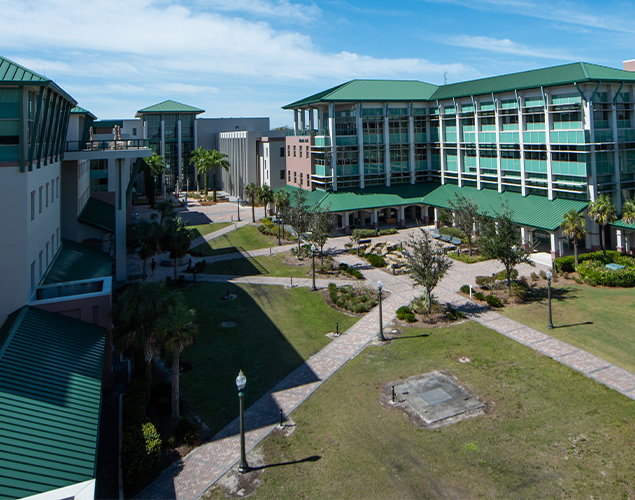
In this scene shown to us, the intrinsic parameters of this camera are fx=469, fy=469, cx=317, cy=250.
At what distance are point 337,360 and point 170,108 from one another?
88085 mm

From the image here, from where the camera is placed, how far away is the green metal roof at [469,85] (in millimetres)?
42938

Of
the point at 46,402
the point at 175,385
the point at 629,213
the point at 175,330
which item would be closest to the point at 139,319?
the point at 175,330

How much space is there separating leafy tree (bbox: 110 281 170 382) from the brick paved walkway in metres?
4.64

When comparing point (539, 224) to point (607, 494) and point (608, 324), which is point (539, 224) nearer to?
point (608, 324)

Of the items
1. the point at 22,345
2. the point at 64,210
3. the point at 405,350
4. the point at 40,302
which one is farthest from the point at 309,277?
the point at 22,345

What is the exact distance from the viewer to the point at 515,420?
61.0ft

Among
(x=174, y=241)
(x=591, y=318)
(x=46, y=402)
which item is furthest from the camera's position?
(x=174, y=241)

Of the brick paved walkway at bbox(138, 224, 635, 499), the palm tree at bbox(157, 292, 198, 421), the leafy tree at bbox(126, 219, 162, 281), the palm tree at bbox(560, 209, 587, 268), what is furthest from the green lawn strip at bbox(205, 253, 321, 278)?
the palm tree at bbox(157, 292, 198, 421)

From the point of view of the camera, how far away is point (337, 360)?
81.1 feet

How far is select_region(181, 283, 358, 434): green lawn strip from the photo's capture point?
2166 cm

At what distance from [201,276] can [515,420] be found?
29799 mm

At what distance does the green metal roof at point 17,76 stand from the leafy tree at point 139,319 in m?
9.92

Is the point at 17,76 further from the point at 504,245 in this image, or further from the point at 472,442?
the point at 504,245

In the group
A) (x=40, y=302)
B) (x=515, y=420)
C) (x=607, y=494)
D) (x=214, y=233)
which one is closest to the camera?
(x=607, y=494)
